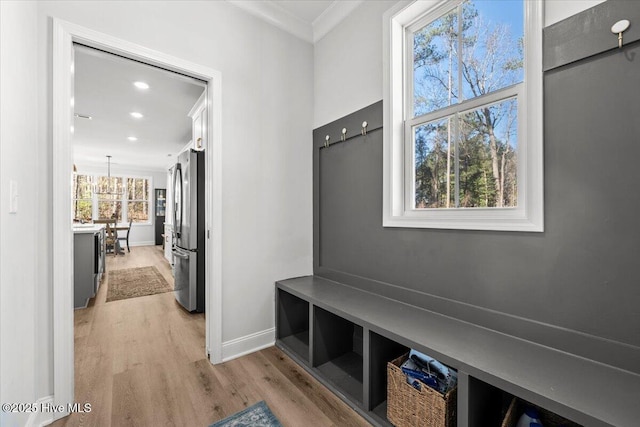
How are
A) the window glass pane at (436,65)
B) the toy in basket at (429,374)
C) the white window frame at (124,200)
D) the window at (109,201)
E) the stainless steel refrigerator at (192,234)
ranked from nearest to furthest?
the toy in basket at (429,374) < the window glass pane at (436,65) < the stainless steel refrigerator at (192,234) < the white window frame at (124,200) < the window at (109,201)

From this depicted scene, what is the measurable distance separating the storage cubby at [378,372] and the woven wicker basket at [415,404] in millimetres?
100

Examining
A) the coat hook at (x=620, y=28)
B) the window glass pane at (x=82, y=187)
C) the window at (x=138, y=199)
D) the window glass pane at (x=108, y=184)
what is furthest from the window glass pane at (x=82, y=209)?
the coat hook at (x=620, y=28)

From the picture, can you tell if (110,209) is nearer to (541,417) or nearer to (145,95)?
(145,95)

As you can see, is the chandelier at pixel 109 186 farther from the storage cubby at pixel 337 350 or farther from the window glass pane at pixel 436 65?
the window glass pane at pixel 436 65

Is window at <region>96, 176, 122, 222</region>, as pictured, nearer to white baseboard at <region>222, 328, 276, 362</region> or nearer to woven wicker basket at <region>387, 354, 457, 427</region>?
white baseboard at <region>222, 328, 276, 362</region>

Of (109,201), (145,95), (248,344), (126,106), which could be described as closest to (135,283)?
(126,106)

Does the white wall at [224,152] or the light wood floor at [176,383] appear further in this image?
the light wood floor at [176,383]

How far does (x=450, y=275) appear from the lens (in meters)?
1.65

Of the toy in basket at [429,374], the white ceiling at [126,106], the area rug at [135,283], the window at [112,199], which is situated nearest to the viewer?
the toy in basket at [429,374]

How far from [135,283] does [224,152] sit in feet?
11.7

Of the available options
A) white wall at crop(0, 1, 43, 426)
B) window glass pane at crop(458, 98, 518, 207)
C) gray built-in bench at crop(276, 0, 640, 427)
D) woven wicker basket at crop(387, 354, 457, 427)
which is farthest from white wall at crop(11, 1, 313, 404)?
window glass pane at crop(458, 98, 518, 207)

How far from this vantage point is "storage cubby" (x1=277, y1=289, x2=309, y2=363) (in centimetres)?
237

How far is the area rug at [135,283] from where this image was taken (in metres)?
3.97

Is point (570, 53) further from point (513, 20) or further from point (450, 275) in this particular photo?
point (450, 275)
